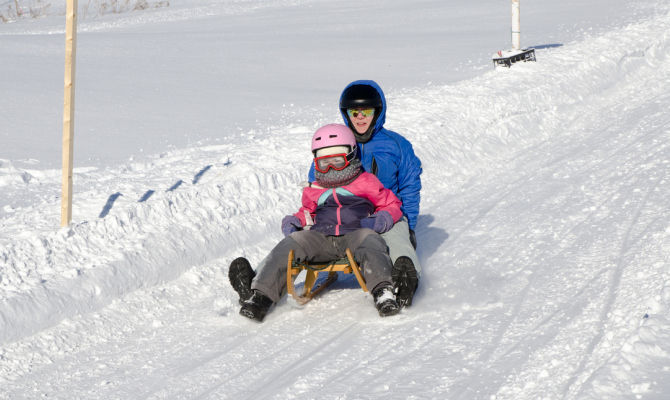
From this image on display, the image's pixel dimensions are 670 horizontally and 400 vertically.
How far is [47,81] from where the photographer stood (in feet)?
41.3

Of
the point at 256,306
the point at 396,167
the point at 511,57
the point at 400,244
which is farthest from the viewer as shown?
the point at 511,57

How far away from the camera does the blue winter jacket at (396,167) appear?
18.3 ft

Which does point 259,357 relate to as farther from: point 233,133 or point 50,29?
point 50,29

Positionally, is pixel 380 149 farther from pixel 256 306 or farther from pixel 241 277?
pixel 256 306

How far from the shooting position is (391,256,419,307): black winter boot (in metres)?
4.51

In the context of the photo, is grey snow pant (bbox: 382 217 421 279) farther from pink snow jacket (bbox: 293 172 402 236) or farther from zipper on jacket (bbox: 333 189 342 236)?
zipper on jacket (bbox: 333 189 342 236)

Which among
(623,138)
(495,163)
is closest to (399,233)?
(495,163)

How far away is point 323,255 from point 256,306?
60cm

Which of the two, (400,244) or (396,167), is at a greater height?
(396,167)

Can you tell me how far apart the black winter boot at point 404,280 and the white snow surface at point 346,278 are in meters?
0.13

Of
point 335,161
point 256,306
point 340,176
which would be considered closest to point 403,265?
point 340,176

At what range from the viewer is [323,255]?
489 centimetres

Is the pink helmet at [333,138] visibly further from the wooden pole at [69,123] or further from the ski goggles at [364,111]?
the wooden pole at [69,123]

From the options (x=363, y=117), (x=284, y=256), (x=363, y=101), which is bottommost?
(x=284, y=256)
